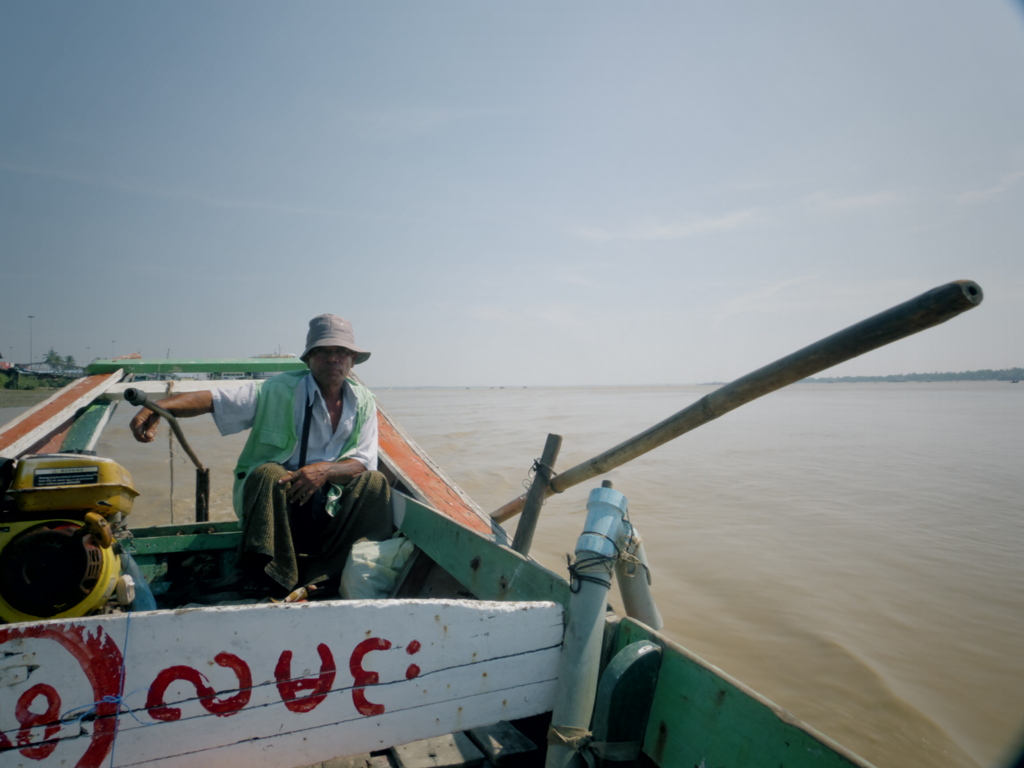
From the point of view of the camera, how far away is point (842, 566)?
4.67m

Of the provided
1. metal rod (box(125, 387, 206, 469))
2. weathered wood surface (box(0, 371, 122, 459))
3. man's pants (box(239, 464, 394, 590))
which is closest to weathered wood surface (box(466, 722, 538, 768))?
man's pants (box(239, 464, 394, 590))

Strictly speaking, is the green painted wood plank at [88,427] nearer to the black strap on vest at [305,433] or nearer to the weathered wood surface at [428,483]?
the black strap on vest at [305,433]

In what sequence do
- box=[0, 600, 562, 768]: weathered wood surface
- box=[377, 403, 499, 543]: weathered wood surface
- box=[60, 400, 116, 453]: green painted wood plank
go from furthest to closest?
1. box=[60, 400, 116, 453]: green painted wood plank
2. box=[377, 403, 499, 543]: weathered wood surface
3. box=[0, 600, 562, 768]: weathered wood surface

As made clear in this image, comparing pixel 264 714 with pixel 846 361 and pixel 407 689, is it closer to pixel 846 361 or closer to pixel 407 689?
pixel 407 689

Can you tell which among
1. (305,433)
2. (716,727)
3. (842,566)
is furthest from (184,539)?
(842,566)

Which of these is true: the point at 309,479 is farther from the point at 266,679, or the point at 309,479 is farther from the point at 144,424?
the point at 266,679

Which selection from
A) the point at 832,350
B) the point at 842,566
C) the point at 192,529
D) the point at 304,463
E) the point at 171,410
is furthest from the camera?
the point at 842,566

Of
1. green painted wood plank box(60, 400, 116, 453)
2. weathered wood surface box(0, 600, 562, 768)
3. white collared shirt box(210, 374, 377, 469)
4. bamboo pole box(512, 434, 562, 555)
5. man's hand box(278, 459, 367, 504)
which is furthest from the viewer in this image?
green painted wood plank box(60, 400, 116, 453)

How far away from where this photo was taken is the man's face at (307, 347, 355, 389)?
9.30ft

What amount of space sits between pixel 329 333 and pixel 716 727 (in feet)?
7.86

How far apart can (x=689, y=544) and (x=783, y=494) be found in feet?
8.35

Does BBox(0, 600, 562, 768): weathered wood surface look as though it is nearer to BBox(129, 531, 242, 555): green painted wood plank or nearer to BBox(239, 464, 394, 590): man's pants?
BBox(239, 464, 394, 590): man's pants

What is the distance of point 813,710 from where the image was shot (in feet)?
9.17

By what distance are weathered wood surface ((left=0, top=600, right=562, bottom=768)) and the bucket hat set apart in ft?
6.07
